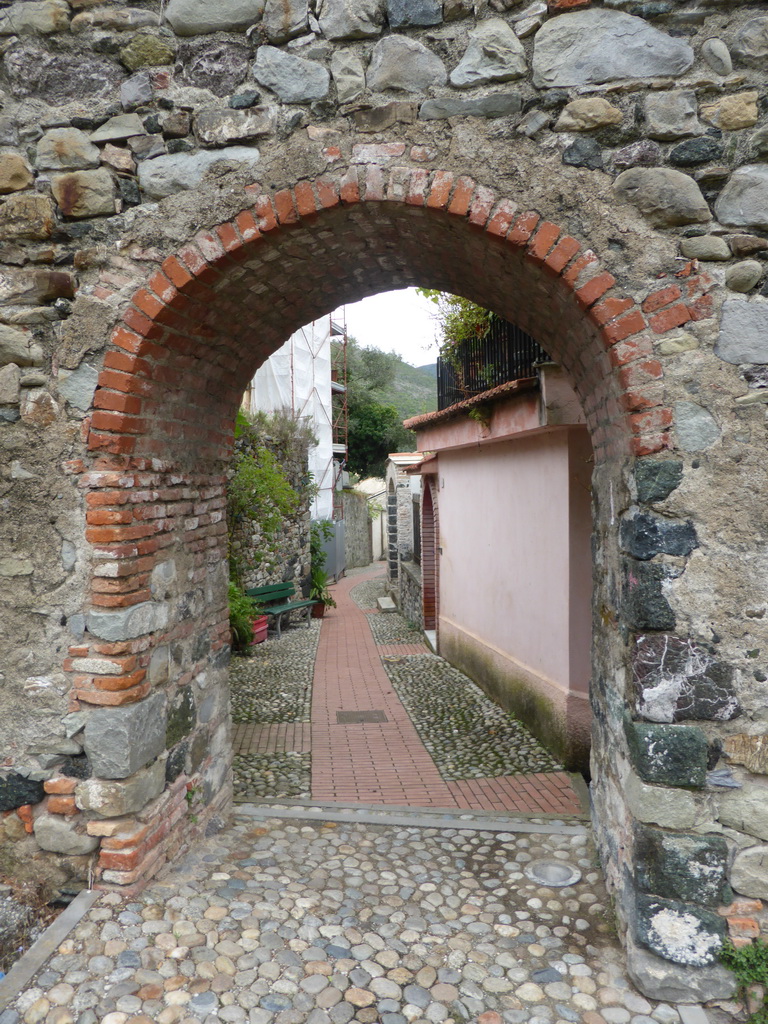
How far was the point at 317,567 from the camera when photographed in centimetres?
1313

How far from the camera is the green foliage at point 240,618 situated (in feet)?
28.6

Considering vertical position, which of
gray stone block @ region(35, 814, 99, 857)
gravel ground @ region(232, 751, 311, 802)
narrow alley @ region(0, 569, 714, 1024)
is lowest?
gravel ground @ region(232, 751, 311, 802)

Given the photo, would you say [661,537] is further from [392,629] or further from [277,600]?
[392,629]

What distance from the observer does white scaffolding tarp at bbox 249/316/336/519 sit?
50.9ft

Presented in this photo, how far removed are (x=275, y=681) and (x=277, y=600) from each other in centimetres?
309

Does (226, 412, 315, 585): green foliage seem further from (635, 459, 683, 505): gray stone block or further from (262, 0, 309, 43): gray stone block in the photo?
(635, 459, 683, 505): gray stone block

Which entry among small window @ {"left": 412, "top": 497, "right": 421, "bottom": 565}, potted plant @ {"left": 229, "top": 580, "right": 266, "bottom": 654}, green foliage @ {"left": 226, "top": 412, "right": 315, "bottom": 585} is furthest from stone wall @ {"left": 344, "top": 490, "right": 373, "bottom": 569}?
potted plant @ {"left": 229, "top": 580, "right": 266, "bottom": 654}

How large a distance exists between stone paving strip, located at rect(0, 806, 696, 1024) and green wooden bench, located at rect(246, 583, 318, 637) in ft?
21.0

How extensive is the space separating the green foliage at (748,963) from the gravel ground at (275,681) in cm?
435

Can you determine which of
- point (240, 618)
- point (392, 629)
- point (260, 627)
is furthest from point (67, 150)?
point (392, 629)

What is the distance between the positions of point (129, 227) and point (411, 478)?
1196 centimetres

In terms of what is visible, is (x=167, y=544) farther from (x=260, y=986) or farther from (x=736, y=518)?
(x=736, y=518)

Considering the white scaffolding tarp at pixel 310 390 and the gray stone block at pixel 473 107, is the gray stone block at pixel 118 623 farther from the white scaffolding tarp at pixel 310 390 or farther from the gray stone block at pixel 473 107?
the white scaffolding tarp at pixel 310 390

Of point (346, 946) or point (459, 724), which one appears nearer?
point (346, 946)
